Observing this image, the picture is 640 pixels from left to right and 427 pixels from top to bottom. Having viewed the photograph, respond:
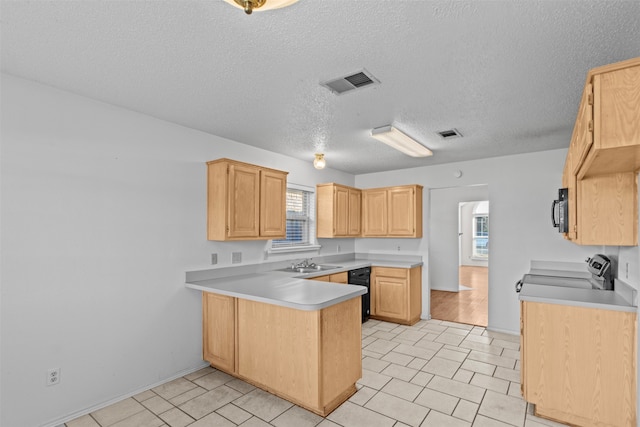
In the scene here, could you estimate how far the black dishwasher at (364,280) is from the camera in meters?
4.71

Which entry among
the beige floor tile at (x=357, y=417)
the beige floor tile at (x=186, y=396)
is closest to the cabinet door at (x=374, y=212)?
the beige floor tile at (x=357, y=417)

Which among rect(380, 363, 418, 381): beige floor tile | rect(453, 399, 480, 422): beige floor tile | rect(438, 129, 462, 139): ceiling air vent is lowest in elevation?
rect(380, 363, 418, 381): beige floor tile

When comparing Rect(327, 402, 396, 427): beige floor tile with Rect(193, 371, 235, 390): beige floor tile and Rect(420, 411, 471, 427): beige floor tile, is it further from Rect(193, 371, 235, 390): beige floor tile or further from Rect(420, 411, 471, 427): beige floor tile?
Rect(193, 371, 235, 390): beige floor tile

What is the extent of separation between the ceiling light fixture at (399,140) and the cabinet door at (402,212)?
105 centimetres

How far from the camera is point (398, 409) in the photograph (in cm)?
255

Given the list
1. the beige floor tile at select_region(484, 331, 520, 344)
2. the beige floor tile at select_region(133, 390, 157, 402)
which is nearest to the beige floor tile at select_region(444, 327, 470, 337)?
the beige floor tile at select_region(484, 331, 520, 344)

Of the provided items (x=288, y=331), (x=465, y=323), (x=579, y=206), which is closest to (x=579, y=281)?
(x=579, y=206)

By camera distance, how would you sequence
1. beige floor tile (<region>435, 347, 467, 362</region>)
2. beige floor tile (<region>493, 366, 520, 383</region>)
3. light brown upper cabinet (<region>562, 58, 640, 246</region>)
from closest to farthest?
light brown upper cabinet (<region>562, 58, 640, 246</region>) < beige floor tile (<region>493, 366, 520, 383</region>) < beige floor tile (<region>435, 347, 467, 362</region>)

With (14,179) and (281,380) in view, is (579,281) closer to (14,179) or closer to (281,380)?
(281,380)

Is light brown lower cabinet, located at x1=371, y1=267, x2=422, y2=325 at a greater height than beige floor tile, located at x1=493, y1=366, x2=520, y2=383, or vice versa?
light brown lower cabinet, located at x1=371, y1=267, x2=422, y2=325

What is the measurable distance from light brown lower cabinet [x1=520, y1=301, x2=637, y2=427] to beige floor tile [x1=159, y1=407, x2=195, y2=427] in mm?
2562

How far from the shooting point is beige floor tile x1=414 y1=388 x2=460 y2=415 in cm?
256

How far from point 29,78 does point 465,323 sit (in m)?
5.63

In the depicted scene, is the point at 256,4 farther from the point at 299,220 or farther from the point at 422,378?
the point at 299,220
